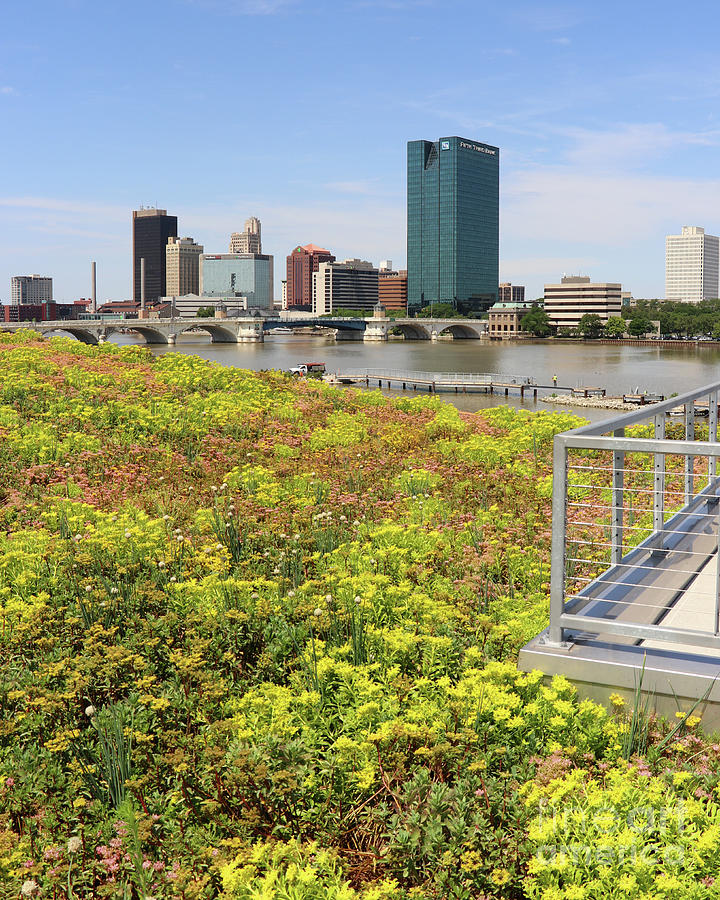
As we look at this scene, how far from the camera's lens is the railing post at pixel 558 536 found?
4988 millimetres

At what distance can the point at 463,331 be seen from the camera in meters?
176

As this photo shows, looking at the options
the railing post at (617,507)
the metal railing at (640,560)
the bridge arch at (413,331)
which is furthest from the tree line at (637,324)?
the railing post at (617,507)

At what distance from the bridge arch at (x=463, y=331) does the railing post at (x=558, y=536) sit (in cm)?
16459

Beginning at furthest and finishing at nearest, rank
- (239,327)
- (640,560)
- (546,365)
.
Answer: (239,327)
(546,365)
(640,560)

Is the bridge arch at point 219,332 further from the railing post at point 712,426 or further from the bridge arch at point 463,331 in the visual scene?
the railing post at point 712,426

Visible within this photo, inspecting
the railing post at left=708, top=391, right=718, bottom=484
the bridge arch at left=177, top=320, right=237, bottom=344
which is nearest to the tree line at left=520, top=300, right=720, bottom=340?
the bridge arch at left=177, top=320, right=237, bottom=344

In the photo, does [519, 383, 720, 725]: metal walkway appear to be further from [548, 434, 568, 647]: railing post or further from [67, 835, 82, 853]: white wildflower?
[67, 835, 82, 853]: white wildflower

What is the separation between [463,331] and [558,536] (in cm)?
17466

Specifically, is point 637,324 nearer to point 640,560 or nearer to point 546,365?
point 546,365

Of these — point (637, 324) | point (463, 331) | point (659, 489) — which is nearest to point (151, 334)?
point (463, 331)

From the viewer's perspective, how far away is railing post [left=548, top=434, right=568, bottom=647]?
4988 mm

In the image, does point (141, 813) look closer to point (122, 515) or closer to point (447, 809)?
point (447, 809)

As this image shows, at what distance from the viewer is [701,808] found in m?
3.89

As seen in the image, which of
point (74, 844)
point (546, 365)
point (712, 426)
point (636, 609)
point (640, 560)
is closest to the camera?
point (74, 844)
